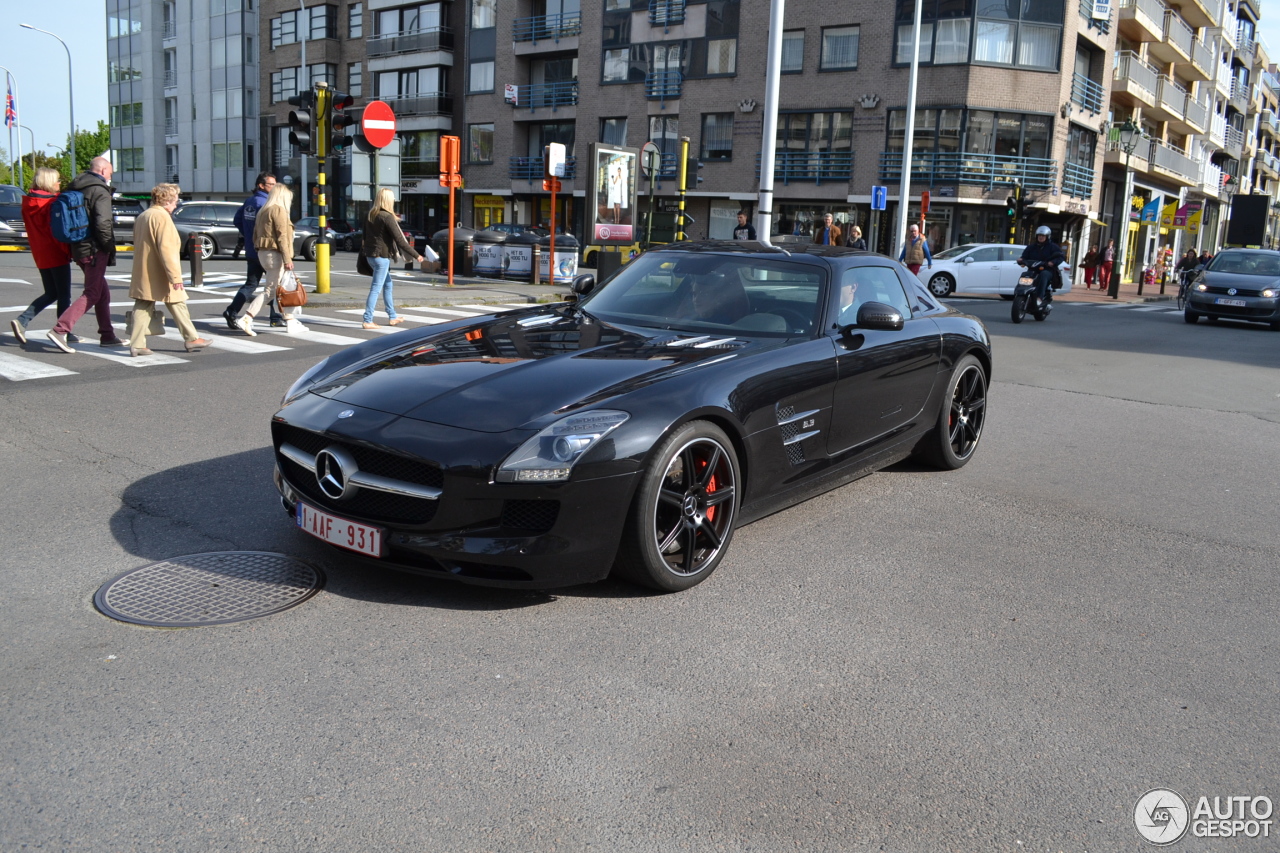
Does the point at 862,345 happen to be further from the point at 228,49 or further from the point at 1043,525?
the point at 228,49

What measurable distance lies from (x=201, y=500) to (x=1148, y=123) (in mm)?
56081

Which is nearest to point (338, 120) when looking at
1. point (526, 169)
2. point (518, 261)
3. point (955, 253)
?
point (518, 261)

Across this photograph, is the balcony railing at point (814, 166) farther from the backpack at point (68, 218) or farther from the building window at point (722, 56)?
the backpack at point (68, 218)

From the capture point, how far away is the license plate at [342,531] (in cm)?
394

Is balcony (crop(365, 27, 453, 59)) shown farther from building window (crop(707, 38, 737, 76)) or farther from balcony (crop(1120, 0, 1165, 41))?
balcony (crop(1120, 0, 1165, 41))

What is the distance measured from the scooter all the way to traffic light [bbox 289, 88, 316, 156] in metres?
12.3

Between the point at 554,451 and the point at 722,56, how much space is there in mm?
43580

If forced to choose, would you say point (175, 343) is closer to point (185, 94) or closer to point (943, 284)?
point (943, 284)

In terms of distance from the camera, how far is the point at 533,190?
5172 cm

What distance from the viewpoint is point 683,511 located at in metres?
4.22

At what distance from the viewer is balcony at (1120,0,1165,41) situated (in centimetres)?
4324

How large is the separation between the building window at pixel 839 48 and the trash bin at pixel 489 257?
21.9 m

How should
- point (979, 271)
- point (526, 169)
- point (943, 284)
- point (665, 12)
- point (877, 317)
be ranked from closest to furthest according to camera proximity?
point (877, 317)
point (979, 271)
point (943, 284)
point (665, 12)
point (526, 169)

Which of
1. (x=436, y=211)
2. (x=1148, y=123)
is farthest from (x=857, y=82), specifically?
(x=436, y=211)
